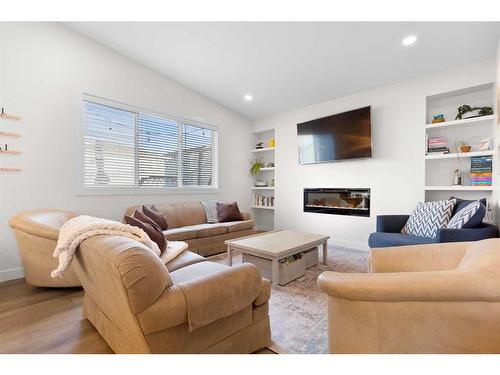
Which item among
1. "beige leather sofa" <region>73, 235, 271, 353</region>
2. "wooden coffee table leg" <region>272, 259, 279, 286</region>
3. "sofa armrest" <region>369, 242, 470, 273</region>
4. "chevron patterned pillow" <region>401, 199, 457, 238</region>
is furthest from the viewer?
"chevron patterned pillow" <region>401, 199, 457, 238</region>

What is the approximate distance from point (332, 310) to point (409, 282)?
0.35 m

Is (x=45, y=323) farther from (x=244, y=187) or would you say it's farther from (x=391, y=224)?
(x=244, y=187)

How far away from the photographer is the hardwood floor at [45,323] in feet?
5.09

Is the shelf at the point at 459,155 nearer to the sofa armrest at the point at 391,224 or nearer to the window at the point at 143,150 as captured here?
the sofa armrest at the point at 391,224

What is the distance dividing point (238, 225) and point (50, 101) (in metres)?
3.04

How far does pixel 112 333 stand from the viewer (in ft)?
4.70

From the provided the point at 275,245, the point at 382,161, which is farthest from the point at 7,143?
the point at 382,161

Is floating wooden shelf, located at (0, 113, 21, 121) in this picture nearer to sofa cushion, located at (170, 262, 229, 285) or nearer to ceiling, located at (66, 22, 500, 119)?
ceiling, located at (66, 22, 500, 119)

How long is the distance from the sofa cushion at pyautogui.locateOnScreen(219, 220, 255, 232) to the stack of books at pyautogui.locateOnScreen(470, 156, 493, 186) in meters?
3.16

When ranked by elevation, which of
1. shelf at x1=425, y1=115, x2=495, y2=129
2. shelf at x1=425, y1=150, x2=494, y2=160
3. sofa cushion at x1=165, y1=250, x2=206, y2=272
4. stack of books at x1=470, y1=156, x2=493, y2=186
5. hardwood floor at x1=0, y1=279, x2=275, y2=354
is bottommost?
hardwood floor at x1=0, y1=279, x2=275, y2=354

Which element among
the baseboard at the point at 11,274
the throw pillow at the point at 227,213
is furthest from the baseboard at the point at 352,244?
the baseboard at the point at 11,274

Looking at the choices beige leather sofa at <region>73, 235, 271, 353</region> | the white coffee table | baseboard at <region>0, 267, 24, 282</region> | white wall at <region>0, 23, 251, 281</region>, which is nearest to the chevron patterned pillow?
the white coffee table

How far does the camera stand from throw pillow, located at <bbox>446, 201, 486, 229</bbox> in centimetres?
222
